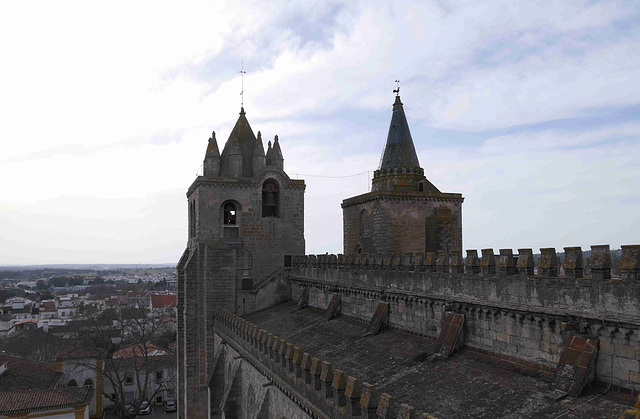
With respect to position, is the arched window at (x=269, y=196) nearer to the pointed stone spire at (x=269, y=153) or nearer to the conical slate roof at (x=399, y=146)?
the pointed stone spire at (x=269, y=153)

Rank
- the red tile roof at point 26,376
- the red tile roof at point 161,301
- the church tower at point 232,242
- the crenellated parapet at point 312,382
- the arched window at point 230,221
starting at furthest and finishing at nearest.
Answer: the red tile roof at point 161,301
the red tile roof at point 26,376
the arched window at point 230,221
the church tower at point 232,242
the crenellated parapet at point 312,382

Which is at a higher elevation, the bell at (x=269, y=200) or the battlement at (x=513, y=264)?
the bell at (x=269, y=200)

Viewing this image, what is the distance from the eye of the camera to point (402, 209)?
3077cm

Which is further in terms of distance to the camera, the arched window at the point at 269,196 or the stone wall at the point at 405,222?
the arched window at the point at 269,196

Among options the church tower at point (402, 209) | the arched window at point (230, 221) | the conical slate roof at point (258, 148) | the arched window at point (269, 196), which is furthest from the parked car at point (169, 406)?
the conical slate roof at point (258, 148)

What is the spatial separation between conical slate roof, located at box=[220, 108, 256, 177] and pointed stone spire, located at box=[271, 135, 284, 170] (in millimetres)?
1363

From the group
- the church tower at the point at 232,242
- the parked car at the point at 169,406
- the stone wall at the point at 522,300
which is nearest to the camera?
the stone wall at the point at 522,300

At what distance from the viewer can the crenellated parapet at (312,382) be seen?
11250 mm

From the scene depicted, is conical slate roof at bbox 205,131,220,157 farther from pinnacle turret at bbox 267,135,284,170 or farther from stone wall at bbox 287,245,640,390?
stone wall at bbox 287,245,640,390

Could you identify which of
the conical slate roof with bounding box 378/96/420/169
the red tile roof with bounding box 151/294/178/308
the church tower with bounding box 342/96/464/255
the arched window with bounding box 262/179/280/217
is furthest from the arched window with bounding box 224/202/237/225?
the red tile roof with bounding box 151/294/178/308

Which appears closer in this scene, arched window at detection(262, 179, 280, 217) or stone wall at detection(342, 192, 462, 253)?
stone wall at detection(342, 192, 462, 253)

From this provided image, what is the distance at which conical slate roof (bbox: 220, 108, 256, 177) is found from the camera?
32.2 m

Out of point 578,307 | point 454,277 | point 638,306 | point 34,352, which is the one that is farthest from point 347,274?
point 34,352

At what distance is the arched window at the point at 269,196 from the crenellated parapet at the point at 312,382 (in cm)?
1084
